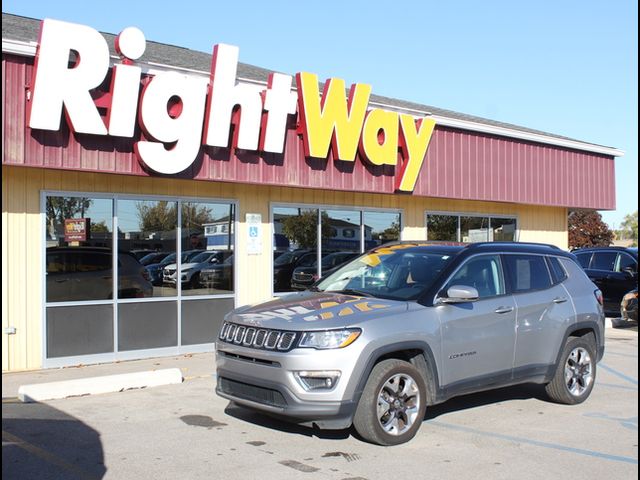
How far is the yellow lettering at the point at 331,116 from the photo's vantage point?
38.3ft

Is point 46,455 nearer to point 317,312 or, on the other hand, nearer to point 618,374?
point 317,312

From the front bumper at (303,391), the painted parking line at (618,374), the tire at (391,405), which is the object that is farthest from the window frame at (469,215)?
the front bumper at (303,391)

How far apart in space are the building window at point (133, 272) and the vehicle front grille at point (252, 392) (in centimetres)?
447

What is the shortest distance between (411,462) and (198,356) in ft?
20.3

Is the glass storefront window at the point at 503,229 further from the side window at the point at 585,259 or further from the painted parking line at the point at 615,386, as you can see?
the painted parking line at the point at 615,386

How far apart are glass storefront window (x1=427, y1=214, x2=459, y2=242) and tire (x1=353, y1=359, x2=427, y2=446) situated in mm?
9187

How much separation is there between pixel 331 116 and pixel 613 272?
8.44m

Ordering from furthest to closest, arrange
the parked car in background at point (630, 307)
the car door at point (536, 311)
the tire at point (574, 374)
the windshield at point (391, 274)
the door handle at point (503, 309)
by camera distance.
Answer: the parked car in background at point (630, 307), the tire at point (574, 374), the car door at point (536, 311), the door handle at point (503, 309), the windshield at point (391, 274)

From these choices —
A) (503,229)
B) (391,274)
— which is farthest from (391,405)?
(503,229)

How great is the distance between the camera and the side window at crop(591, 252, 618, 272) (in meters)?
16.5

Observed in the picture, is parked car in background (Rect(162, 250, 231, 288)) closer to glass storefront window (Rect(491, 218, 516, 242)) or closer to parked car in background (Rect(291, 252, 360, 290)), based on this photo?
parked car in background (Rect(291, 252, 360, 290))

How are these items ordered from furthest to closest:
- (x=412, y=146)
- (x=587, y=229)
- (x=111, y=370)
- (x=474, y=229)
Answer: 1. (x=587, y=229)
2. (x=474, y=229)
3. (x=412, y=146)
4. (x=111, y=370)

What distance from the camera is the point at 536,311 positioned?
7.42 meters

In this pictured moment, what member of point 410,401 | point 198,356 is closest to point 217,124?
point 198,356
